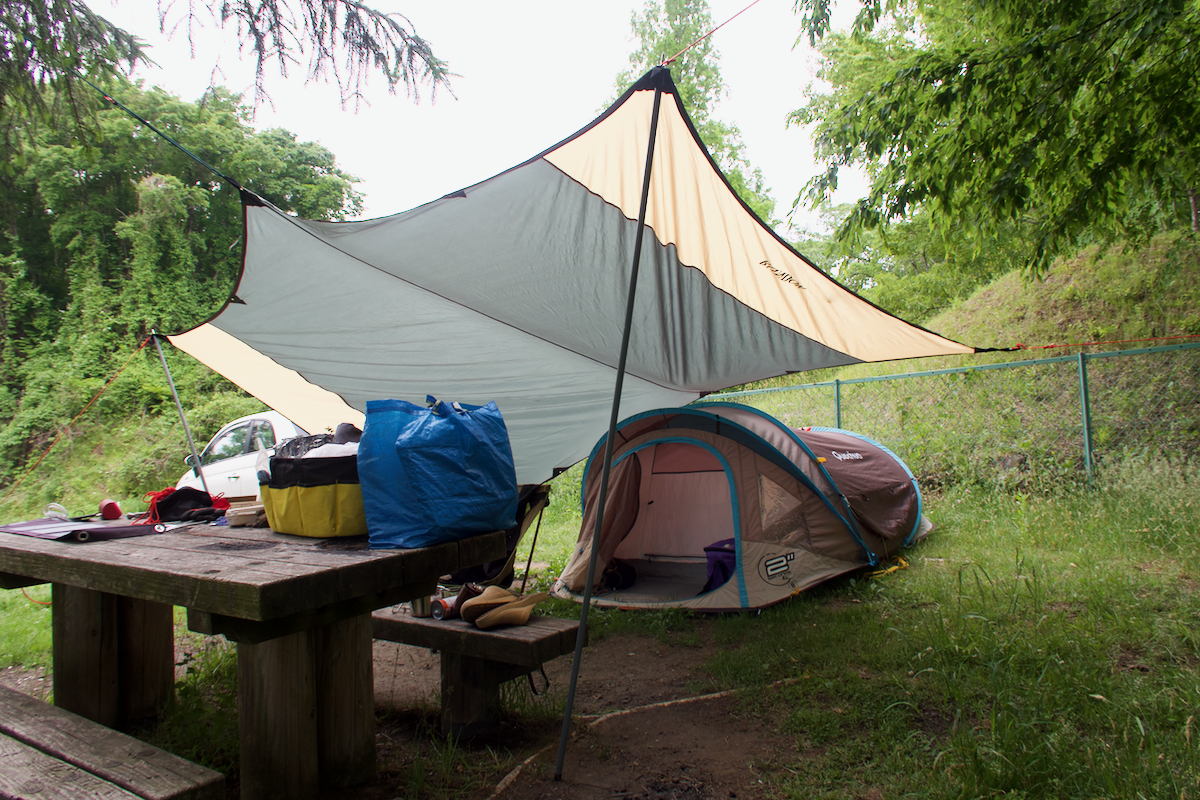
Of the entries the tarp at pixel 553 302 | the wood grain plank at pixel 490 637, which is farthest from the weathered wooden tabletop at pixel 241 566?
the tarp at pixel 553 302

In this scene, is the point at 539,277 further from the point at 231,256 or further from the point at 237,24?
the point at 231,256

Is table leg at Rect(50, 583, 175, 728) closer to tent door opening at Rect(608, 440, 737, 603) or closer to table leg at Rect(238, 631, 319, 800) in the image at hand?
table leg at Rect(238, 631, 319, 800)

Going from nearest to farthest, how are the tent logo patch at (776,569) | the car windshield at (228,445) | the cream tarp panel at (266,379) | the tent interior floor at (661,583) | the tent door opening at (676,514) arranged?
the cream tarp panel at (266,379)
the tent logo patch at (776,569)
the tent interior floor at (661,583)
the tent door opening at (676,514)
the car windshield at (228,445)

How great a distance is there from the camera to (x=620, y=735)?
2.66 meters

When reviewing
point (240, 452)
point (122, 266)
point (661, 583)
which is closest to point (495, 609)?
point (661, 583)

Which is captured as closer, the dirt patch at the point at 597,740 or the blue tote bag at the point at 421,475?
the blue tote bag at the point at 421,475

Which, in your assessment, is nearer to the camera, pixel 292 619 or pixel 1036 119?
pixel 292 619

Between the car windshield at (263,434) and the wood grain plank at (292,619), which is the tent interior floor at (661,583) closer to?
the wood grain plank at (292,619)

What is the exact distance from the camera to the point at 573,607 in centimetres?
446

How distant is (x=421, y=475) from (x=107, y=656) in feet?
6.28

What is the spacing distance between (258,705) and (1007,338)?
28.7ft

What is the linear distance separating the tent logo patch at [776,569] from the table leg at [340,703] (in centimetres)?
272

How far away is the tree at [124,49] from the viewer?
3.24 meters

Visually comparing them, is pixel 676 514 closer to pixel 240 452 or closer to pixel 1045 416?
pixel 1045 416
